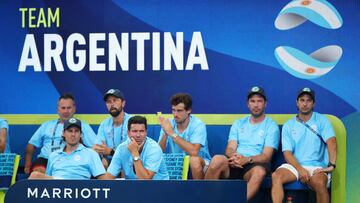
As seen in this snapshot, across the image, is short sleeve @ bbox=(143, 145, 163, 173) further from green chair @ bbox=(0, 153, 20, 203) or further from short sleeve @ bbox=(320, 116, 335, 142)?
short sleeve @ bbox=(320, 116, 335, 142)

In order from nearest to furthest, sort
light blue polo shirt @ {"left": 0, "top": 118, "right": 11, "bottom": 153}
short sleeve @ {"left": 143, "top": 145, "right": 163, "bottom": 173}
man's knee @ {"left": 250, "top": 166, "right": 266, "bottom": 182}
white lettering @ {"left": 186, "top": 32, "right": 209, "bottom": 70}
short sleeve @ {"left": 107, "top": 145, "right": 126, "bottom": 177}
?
short sleeve @ {"left": 143, "top": 145, "right": 163, "bottom": 173}, short sleeve @ {"left": 107, "top": 145, "right": 126, "bottom": 177}, man's knee @ {"left": 250, "top": 166, "right": 266, "bottom": 182}, white lettering @ {"left": 186, "top": 32, "right": 209, "bottom": 70}, light blue polo shirt @ {"left": 0, "top": 118, "right": 11, "bottom": 153}

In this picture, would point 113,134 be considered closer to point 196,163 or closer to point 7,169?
point 196,163

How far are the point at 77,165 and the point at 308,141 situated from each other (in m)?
2.59

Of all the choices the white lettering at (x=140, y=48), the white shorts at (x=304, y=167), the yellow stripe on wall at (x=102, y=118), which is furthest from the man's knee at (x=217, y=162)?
the white lettering at (x=140, y=48)

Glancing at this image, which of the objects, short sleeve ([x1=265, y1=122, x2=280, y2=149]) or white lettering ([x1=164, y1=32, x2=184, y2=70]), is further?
white lettering ([x1=164, y1=32, x2=184, y2=70])

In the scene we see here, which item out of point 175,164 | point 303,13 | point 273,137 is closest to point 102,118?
point 175,164

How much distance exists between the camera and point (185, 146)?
1082 centimetres

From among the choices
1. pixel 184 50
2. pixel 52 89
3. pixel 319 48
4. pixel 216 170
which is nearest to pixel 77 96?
pixel 52 89

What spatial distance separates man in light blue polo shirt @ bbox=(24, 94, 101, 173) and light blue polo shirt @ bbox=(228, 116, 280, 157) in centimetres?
164

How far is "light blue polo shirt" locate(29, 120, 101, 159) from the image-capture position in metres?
11.2

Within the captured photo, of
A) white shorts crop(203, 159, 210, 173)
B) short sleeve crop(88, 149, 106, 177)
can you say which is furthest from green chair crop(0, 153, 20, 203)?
white shorts crop(203, 159, 210, 173)

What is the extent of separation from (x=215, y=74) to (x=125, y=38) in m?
1.19

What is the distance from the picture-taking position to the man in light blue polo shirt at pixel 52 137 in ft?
36.9

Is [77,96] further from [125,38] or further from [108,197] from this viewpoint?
[108,197]
